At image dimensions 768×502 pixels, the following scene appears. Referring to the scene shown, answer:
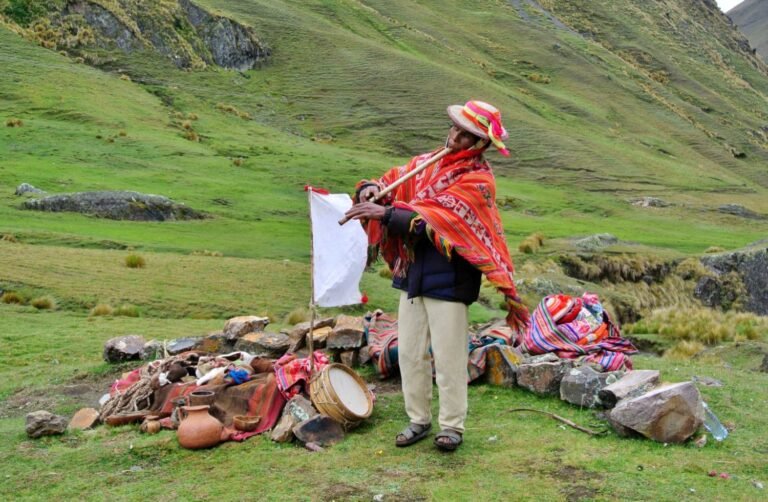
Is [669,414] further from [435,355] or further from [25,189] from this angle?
[25,189]

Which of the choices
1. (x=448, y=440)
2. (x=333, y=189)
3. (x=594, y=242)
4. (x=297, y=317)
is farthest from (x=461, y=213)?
(x=333, y=189)

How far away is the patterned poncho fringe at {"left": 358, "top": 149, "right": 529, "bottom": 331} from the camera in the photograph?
6355 millimetres

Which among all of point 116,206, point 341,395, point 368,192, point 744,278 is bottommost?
point 744,278

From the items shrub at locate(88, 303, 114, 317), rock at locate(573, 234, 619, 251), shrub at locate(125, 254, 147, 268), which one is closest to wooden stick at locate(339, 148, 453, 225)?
shrub at locate(88, 303, 114, 317)

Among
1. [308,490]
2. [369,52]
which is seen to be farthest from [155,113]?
[308,490]

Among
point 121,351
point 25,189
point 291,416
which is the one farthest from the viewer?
point 25,189

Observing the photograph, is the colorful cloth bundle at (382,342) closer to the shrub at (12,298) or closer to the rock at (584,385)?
the rock at (584,385)

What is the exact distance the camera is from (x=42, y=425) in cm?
755

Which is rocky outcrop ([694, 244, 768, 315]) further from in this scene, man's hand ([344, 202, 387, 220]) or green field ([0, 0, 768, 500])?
man's hand ([344, 202, 387, 220])

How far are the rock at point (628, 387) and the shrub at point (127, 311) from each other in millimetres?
10021

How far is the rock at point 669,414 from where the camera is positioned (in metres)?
6.64

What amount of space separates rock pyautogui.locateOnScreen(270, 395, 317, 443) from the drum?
85 millimetres

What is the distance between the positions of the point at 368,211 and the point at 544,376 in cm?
297

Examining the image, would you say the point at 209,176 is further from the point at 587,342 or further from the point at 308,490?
the point at 308,490
